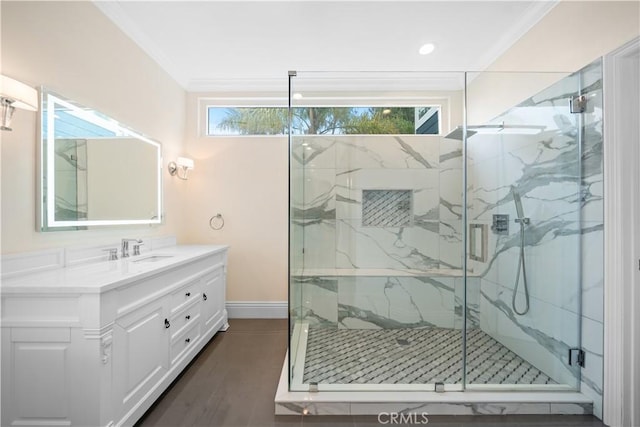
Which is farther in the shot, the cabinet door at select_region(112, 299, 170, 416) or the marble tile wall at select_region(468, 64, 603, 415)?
the marble tile wall at select_region(468, 64, 603, 415)

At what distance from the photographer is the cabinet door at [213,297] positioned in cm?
266

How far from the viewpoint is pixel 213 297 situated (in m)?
2.86

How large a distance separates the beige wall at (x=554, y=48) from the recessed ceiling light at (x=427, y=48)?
0.53m

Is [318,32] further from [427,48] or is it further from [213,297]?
[213,297]

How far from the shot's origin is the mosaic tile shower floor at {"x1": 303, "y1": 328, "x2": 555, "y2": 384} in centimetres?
203

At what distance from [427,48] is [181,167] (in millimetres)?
2740

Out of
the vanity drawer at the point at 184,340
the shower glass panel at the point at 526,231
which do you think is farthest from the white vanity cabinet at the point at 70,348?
the shower glass panel at the point at 526,231

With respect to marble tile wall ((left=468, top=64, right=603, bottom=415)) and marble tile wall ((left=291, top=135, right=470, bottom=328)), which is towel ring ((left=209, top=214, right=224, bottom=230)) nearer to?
marble tile wall ((left=291, top=135, right=470, bottom=328))

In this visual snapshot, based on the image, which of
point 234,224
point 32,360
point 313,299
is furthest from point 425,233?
point 32,360

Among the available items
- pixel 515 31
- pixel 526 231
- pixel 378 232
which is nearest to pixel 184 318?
pixel 378 232

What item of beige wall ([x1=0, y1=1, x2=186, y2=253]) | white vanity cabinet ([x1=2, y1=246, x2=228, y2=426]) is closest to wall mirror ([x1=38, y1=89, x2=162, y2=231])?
beige wall ([x1=0, y1=1, x2=186, y2=253])

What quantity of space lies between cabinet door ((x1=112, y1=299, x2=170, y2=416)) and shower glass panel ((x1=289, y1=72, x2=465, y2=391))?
84 cm

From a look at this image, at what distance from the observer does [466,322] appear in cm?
229

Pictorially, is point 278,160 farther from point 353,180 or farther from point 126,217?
point 126,217
